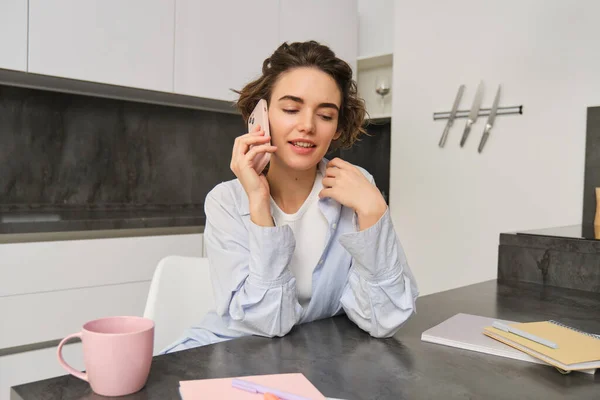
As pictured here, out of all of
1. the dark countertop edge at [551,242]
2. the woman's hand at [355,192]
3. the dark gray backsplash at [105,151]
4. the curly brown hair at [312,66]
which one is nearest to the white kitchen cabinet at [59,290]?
the dark gray backsplash at [105,151]

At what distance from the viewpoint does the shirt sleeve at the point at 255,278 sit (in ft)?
2.88

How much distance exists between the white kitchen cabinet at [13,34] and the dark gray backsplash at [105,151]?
1.39ft

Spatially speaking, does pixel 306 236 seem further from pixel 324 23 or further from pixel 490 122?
pixel 324 23

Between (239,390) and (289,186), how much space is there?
2.12ft

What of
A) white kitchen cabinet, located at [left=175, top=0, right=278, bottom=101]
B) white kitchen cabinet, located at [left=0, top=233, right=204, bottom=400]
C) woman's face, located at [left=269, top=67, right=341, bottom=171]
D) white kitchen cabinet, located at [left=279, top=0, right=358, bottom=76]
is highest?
white kitchen cabinet, located at [left=279, top=0, right=358, bottom=76]

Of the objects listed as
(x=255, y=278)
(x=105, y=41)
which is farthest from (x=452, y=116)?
(x=255, y=278)

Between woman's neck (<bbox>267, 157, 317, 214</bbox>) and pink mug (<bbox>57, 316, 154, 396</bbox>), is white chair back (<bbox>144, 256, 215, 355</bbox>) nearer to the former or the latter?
woman's neck (<bbox>267, 157, 317, 214</bbox>)

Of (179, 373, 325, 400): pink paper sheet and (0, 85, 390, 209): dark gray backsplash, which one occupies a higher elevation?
(0, 85, 390, 209): dark gray backsplash

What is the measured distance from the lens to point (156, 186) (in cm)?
286

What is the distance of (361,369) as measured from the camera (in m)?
0.69

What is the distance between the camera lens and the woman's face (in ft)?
3.53

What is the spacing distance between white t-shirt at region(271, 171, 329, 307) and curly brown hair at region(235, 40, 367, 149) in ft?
0.73

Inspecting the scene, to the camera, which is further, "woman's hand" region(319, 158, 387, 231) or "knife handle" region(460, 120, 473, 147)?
"knife handle" region(460, 120, 473, 147)

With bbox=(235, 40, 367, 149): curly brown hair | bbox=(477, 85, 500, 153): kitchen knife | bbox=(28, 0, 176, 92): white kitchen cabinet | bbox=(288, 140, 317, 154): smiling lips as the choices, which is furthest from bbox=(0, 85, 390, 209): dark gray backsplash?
bbox=(288, 140, 317, 154): smiling lips
